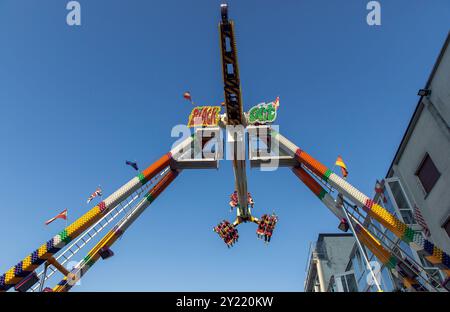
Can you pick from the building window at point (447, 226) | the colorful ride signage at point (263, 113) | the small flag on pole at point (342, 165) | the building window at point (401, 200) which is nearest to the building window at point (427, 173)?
the building window at point (401, 200)

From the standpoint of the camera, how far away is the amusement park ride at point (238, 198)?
1370 cm

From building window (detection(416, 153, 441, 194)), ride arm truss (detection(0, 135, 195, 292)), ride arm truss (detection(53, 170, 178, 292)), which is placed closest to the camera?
ride arm truss (detection(0, 135, 195, 292))

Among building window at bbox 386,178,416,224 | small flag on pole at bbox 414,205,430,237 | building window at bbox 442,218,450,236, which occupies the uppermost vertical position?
building window at bbox 386,178,416,224

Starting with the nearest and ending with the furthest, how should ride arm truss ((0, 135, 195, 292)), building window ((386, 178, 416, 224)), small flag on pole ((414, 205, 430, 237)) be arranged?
ride arm truss ((0, 135, 195, 292)) < small flag on pole ((414, 205, 430, 237)) < building window ((386, 178, 416, 224))

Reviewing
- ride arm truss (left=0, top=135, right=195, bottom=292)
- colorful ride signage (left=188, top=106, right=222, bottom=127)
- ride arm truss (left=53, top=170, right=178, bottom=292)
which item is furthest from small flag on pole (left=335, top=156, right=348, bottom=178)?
ride arm truss (left=53, top=170, right=178, bottom=292)

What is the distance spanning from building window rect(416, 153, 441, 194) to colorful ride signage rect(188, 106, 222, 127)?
39.0ft

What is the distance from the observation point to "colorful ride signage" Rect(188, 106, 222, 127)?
20188 mm

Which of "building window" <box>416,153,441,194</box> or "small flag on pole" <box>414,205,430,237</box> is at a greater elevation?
"building window" <box>416,153,441,194</box>

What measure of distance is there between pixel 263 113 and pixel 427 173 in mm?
9718

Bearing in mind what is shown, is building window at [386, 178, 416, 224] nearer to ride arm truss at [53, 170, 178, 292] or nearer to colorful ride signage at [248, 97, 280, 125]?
colorful ride signage at [248, 97, 280, 125]

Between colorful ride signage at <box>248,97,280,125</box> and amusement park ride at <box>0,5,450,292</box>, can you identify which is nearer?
amusement park ride at <box>0,5,450,292</box>

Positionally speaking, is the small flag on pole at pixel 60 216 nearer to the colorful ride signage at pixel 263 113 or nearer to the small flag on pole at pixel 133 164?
the small flag on pole at pixel 133 164
